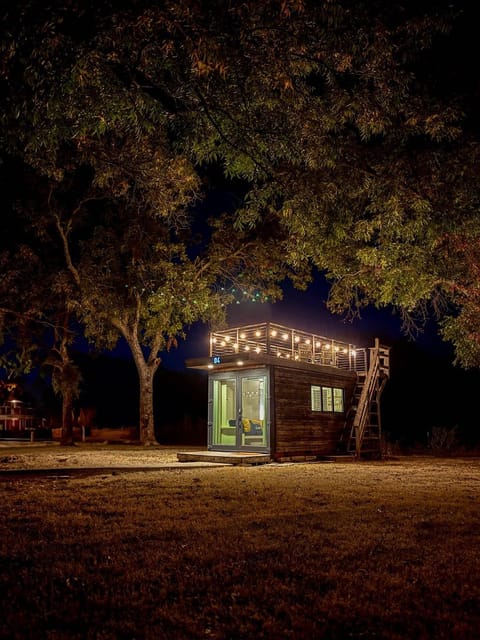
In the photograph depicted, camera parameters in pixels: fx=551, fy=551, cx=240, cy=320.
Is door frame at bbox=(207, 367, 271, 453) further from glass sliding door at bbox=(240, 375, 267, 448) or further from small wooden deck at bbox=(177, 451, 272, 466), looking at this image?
small wooden deck at bbox=(177, 451, 272, 466)

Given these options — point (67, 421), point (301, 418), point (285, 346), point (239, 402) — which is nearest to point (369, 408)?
point (301, 418)

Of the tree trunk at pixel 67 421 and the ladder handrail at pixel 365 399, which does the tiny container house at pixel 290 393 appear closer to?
the ladder handrail at pixel 365 399

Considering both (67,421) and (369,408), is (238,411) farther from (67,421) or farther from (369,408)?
(67,421)

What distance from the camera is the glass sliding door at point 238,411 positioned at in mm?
16344

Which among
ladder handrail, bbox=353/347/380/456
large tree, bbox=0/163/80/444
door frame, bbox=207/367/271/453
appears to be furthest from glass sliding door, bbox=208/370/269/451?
large tree, bbox=0/163/80/444

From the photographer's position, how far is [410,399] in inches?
1705

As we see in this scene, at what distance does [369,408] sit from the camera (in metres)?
18.7

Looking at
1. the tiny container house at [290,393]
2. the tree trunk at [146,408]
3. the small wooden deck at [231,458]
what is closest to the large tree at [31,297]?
the tree trunk at [146,408]

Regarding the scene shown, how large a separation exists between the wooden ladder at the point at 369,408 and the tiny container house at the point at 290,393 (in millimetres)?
32

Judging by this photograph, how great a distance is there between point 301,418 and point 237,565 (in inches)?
485

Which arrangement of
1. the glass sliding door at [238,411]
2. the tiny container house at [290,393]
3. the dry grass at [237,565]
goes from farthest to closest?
1. the glass sliding door at [238,411]
2. the tiny container house at [290,393]
3. the dry grass at [237,565]

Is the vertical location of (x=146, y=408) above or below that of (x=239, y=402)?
below

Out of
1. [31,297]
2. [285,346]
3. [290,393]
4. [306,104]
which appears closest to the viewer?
[306,104]

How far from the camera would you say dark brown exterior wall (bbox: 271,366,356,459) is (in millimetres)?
15812
